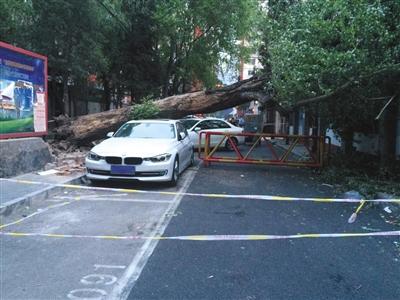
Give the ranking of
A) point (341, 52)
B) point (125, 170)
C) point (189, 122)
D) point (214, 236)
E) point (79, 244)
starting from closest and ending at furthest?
point (79, 244) < point (214, 236) < point (341, 52) < point (125, 170) < point (189, 122)

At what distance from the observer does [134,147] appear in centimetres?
935

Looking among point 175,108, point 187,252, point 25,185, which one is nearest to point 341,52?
point 187,252

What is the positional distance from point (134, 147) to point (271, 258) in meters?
5.14

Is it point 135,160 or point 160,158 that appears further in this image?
point 160,158

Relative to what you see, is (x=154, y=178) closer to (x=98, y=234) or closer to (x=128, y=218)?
(x=128, y=218)

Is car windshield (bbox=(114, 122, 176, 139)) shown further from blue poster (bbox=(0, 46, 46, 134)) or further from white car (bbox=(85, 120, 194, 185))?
blue poster (bbox=(0, 46, 46, 134))

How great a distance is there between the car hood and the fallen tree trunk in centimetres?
620

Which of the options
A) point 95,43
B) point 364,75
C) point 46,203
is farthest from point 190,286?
point 95,43

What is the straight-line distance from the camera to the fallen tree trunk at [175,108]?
1584 cm

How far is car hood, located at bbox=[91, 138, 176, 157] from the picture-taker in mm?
9070

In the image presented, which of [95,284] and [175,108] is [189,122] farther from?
[95,284]

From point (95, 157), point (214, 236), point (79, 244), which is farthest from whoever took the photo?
point (95, 157)

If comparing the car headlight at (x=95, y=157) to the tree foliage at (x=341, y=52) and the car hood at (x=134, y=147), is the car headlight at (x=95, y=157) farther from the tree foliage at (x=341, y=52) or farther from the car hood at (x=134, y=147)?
the tree foliage at (x=341, y=52)

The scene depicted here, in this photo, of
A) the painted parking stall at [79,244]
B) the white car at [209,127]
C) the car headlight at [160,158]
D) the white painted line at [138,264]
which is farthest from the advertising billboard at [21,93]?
the white car at [209,127]
